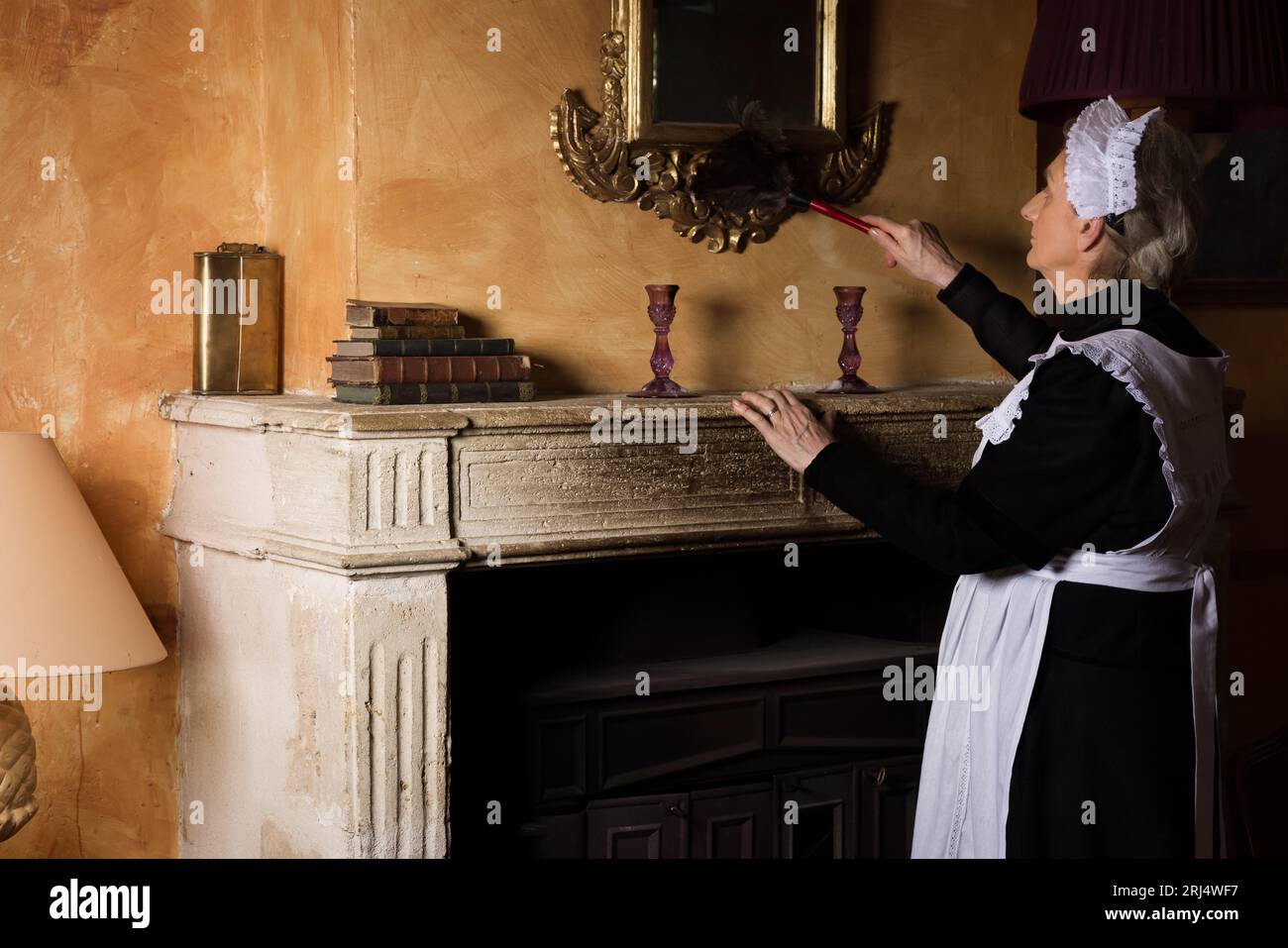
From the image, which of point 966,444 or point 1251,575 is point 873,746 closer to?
point 966,444

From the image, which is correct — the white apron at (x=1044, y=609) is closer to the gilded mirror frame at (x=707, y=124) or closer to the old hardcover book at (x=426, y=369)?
the old hardcover book at (x=426, y=369)

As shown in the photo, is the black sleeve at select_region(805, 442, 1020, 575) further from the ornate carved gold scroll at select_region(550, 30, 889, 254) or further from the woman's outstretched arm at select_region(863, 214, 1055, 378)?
the ornate carved gold scroll at select_region(550, 30, 889, 254)

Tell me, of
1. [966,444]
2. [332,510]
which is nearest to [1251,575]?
[966,444]

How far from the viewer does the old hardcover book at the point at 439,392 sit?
2678 mm

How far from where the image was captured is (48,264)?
3.05 m

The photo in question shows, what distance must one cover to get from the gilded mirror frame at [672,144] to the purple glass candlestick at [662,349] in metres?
0.25

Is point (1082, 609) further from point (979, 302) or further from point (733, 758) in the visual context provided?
point (733, 758)

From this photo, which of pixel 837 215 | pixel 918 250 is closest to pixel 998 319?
pixel 918 250

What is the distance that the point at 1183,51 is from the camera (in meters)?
2.65

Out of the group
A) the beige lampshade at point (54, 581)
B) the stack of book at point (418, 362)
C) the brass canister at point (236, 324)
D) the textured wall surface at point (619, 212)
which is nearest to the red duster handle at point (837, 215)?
the textured wall surface at point (619, 212)

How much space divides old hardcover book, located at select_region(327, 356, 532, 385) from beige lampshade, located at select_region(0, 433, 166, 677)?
1.83ft

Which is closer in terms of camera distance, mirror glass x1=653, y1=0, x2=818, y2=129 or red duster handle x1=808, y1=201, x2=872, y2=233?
red duster handle x1=808, y1=201, x2=872, y2=233

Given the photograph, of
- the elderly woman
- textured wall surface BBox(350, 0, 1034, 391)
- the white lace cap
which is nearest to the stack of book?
textured wall surface BBox(350, 0, 1034, 391)

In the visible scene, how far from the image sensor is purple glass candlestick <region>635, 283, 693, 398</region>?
116 inches
